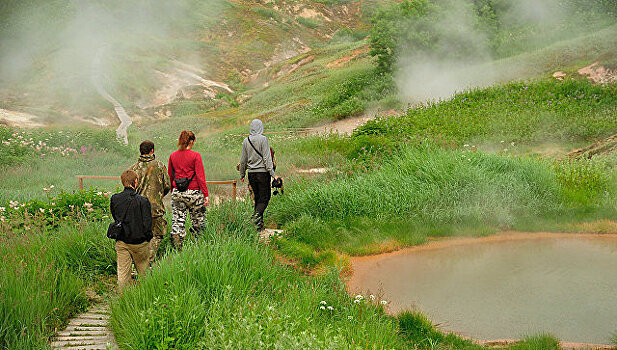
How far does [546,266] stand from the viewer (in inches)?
290

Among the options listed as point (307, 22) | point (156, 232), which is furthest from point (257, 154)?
point (307, 22)

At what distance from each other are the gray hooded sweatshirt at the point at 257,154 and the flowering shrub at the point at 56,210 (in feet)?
7.24

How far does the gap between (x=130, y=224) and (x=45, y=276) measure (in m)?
1.00

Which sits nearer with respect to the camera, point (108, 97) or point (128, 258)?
point (128, 258)

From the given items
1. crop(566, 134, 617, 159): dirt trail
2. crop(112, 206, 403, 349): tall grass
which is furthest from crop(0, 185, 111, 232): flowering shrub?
crop(566, 134, 617, 159): dirt trail

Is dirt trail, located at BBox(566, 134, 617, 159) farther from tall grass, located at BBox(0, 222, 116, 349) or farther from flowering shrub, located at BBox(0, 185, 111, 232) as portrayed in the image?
tall grass, located at BBox(0, 222, 116, 349)

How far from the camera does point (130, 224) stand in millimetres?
5414

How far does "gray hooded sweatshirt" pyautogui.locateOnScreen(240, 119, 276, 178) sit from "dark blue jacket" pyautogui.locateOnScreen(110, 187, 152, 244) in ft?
8.62

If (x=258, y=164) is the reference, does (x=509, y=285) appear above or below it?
below

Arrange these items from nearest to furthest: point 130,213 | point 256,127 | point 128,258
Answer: point 130,213
point 128,258
point 256,127

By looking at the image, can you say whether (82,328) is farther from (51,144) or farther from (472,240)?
(51,144)

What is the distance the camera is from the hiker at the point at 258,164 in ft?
25.8

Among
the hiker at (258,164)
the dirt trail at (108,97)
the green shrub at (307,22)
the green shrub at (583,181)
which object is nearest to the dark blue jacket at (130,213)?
the hiker at (258,164)

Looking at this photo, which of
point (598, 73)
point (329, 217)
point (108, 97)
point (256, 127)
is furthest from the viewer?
point (108, 97)
